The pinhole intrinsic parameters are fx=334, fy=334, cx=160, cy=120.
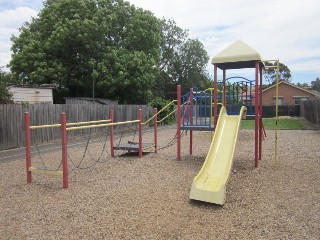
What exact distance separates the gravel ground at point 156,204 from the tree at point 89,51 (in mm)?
17467

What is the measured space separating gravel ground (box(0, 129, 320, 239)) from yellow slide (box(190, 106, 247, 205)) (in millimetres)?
193

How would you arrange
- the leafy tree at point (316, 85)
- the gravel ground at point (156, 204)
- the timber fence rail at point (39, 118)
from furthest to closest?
the leafy tree at point (316, 85)
the timber fence rail at point (39, 118)
the gravel ground at point (156, 204)

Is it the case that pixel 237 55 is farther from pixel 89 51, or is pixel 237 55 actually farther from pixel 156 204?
pixel 89 51

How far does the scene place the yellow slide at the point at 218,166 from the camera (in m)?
5.67

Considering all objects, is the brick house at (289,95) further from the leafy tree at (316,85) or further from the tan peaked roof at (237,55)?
the leafy tree at (316,85)

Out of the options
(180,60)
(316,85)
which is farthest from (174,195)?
(316,85)

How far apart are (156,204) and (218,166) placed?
1.78 meters

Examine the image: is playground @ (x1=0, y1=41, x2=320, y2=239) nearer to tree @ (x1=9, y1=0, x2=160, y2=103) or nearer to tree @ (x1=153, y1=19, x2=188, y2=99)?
tree @ (x1=9, y1=0, x2=160, y2=103)

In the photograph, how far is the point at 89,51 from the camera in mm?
26359

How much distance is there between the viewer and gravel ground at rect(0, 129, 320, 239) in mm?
4473

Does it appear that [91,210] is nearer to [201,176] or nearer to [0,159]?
[201,176]

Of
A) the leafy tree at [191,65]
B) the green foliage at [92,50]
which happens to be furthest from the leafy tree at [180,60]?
the green foliage at [92,50]

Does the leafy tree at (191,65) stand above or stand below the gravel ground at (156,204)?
above

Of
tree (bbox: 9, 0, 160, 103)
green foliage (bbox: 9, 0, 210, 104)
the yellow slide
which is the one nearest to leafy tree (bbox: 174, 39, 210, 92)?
green foliage (bbox: 9, 0, 210, 104)
